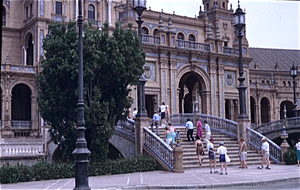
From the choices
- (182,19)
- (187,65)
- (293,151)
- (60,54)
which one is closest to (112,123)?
(60,54)

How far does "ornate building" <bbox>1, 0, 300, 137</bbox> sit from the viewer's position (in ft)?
115

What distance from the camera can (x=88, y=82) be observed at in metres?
19.5

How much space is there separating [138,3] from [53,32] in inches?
175

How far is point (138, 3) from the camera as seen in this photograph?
21.4 metres

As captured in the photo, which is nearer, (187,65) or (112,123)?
(112,123)

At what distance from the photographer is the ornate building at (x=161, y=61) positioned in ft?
115

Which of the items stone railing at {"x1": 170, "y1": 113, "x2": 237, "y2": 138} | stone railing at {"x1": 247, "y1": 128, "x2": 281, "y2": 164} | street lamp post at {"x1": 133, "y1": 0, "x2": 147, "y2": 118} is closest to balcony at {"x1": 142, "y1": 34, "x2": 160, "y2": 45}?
stone railing at {"x1": 170, "y1": 113, "x2": 237, "y2": 138}

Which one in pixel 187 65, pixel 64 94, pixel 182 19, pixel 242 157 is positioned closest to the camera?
pixel 64 94

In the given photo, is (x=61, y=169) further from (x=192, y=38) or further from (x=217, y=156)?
(x=192, y=38)

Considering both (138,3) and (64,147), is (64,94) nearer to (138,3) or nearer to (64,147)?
(64,147)

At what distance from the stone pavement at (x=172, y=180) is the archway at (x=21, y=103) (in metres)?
27.6

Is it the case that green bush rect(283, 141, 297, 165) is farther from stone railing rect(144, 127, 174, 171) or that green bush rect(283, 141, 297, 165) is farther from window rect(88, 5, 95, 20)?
window rect(88, 5, 95, 20)

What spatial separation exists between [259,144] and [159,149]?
24.1 feet

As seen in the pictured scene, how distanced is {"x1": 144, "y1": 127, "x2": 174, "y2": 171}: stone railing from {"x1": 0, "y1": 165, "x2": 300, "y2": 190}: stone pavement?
1115mm
